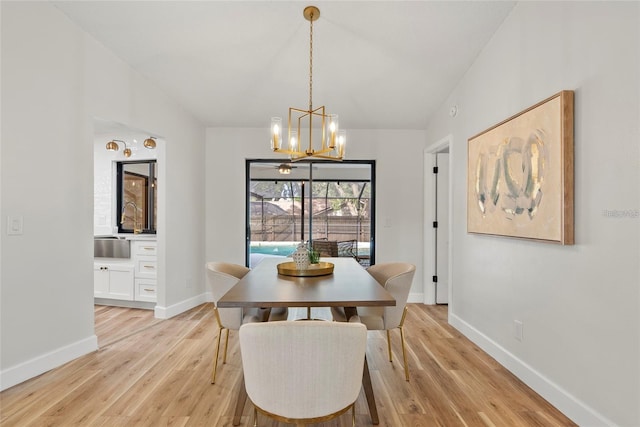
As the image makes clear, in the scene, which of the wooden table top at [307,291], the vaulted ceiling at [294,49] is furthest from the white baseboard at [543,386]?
the vaulted ceiling at [294,49]

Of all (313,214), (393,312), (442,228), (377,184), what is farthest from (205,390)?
(442,228)

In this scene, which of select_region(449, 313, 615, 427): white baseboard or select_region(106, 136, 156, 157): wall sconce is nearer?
select_region(449, 313, 615, 427): white baseboard

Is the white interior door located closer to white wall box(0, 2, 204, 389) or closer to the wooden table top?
the wooden table top

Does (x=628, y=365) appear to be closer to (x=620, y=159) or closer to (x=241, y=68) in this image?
(x=620, y=159)

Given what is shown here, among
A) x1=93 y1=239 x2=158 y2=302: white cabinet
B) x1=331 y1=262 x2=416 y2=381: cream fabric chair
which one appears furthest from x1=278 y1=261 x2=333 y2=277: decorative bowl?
x1=93 y1=239 x2=158 y2=302: white cabinet

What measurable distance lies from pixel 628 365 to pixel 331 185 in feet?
12.3

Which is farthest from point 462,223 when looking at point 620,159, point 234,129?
point 234,129

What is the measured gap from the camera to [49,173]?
2449 millimetres

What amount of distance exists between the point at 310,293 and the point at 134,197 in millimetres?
4221

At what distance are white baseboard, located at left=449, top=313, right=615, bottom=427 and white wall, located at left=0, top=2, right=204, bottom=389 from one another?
3.31 meters

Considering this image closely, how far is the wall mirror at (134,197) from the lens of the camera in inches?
193

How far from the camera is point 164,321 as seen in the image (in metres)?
3.62

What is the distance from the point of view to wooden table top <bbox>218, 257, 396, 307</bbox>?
5.24 ft

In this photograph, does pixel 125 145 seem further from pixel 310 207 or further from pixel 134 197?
pixel 310 207
